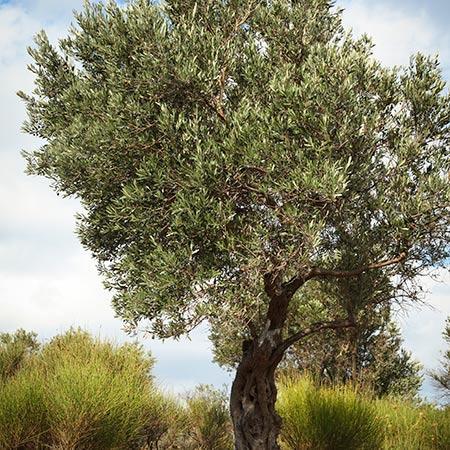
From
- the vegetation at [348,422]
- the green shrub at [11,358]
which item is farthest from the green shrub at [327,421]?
the green shrub at [11,358]

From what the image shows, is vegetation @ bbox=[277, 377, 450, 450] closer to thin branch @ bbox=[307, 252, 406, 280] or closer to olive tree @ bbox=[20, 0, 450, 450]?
olive tree @ bbox=[20, 0, 450, 450]

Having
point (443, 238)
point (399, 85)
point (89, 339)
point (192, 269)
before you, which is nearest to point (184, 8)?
point (399, 85)

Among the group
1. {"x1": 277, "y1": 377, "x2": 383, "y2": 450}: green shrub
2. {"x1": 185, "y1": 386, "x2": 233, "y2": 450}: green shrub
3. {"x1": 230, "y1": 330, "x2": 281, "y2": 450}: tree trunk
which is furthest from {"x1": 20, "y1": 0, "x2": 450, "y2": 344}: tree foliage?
{"x1": 185, "y1": 386, "x2": 233, "y2": 450}: green shrub

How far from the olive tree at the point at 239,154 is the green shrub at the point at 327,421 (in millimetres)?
3216

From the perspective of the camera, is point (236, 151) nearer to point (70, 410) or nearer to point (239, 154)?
point (239, 154)

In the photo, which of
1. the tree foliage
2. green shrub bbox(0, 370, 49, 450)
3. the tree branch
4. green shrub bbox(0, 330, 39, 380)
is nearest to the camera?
the tree foliage

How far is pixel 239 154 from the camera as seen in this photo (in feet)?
47.4

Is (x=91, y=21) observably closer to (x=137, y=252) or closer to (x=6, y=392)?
(x=137, y=252)

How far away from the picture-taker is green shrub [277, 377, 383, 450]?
67.8 ft

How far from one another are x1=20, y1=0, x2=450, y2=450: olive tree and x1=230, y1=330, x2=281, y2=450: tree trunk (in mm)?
93

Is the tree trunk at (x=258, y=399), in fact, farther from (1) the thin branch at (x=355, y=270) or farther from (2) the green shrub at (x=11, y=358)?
(2) the green shrub at (x=11, y=358)

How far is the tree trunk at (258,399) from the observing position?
1817 centimetres

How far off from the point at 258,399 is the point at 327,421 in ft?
11.8

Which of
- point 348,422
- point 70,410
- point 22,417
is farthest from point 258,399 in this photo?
point 22,417
